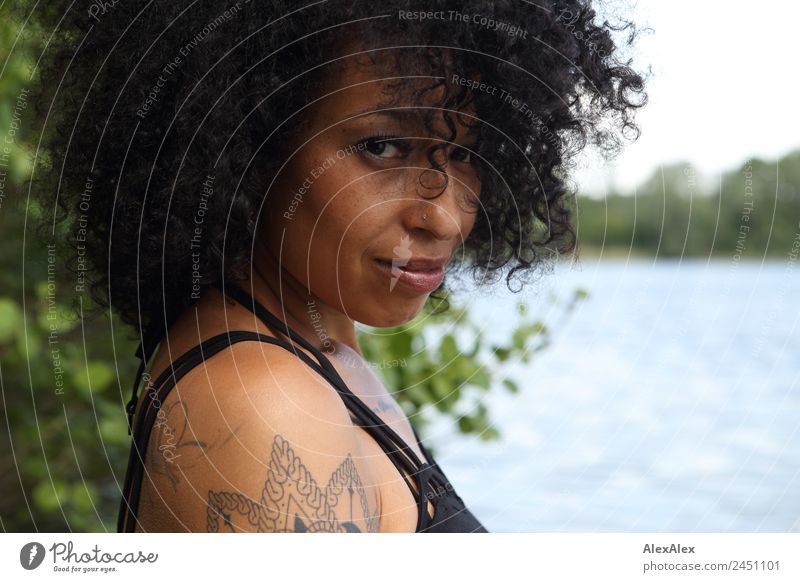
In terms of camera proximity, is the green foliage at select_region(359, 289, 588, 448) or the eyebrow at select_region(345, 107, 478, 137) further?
the green foliage at select_region(359, 289, 588, 448)

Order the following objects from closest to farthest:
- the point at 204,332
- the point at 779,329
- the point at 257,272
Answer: the point at 204,332, the point at 257,272, the point at 779,329

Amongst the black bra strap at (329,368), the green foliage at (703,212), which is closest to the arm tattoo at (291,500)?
the black bra strap at (329,368)

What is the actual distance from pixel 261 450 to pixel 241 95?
0.49 m

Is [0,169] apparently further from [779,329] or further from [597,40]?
[779,329]

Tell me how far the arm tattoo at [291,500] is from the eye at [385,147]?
38 centimetres

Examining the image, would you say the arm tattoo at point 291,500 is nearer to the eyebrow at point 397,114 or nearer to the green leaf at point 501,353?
the eyebrow at point 397,114

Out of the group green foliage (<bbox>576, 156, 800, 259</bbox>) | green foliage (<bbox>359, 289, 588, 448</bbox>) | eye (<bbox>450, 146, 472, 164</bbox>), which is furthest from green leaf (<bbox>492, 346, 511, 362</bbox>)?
eye (<bbox>450, 146, 472, 164</bbox>)

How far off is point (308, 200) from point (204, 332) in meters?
0.21

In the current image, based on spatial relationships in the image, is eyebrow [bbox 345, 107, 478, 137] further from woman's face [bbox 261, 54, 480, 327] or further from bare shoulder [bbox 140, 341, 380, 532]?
bare shoulder [bbox 140, 341, 380, 532]

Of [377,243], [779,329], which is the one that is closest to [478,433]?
[377,243]

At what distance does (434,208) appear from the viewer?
1170 millimetres

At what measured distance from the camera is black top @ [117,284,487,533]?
3.65ft

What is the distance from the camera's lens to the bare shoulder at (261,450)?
39.5 inches

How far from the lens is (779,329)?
984cm
